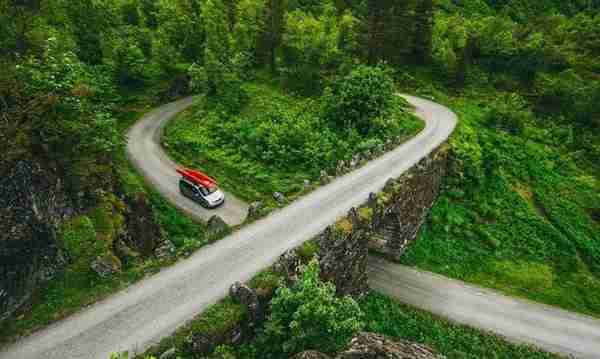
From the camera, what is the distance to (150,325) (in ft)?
44.9

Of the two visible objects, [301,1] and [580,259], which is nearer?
[580,259]

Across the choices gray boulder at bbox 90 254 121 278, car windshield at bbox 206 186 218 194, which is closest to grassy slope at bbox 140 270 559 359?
gray boulder at bbox 90 254 121 278

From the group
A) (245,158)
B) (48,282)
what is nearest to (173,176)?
(245,158)

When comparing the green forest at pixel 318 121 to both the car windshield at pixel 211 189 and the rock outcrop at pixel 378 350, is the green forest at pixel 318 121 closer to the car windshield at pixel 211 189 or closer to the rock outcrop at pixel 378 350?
the rock outcrop at pixel 378 350

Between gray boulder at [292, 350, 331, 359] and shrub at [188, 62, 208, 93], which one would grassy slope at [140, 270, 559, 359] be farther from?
shrub at [188, 62, 208, 93]

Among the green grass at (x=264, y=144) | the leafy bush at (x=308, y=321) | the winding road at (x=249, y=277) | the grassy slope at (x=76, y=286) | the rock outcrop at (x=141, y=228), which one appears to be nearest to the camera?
the leafy bush at (x=308, y=321)

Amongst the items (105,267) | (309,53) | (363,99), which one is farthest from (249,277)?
(309,53)

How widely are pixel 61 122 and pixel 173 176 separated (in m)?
15.9

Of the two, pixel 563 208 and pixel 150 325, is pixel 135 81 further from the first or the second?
pixel 563 208

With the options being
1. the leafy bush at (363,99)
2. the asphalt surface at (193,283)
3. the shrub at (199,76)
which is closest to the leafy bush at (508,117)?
the leafy bush at (363,99)

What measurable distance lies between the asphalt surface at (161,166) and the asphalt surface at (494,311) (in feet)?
45.0

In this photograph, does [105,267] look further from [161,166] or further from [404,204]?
[161,166]

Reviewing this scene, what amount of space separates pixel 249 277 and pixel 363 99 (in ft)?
82.9

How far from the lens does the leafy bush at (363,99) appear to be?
34844mm
